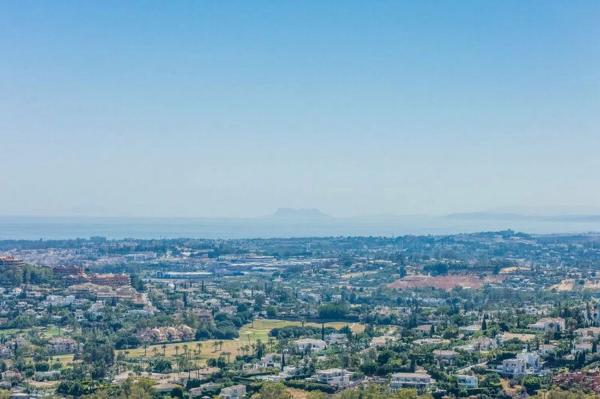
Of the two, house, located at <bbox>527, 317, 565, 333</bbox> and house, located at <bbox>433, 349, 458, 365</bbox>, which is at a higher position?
house, located at <bbox>527, 317, 565, 333</bbox>

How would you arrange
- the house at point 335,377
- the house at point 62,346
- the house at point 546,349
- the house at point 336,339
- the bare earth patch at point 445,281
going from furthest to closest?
the bare earth patch at point 445,281 → the house at point 336,339 → the house at point 62,346 → the house at point 546,349 → the house at point 335,377

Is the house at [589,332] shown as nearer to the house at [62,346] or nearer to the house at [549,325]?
the house at [549,325]

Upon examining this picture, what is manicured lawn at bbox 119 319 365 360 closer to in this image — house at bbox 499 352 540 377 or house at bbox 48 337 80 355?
house at bbox 48 337 80 355

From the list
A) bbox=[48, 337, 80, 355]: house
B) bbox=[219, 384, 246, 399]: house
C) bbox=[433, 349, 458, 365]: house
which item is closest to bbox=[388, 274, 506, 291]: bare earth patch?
bbox=[48, 337, 80, 355]: house

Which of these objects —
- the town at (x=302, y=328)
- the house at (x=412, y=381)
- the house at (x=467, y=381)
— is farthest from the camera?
the town at (x=302, y=328)

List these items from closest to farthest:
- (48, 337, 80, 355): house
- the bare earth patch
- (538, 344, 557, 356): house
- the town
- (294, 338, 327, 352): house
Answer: the town → (538, 344, 557, 356): house → (294, 338, 327, 352): house → (48, 337, 80, 355): house → the bare earth patch

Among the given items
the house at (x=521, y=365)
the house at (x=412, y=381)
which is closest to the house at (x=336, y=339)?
the house at (x=521, y=365)

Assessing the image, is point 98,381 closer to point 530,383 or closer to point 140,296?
point 530,383
